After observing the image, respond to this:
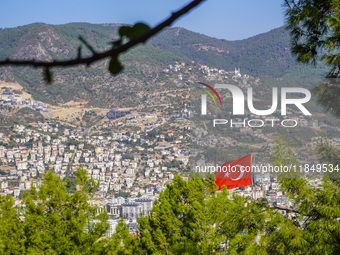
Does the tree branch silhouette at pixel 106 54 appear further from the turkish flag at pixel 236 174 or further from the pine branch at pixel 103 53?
the turkish flag at pixel 236 174

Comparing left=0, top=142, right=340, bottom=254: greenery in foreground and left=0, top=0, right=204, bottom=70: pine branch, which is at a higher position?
left=0, top=0, right=204, bottom=70: pine branch

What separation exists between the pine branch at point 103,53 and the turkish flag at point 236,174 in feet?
15.1

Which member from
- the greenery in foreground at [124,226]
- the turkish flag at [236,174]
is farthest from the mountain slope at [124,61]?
the turkish flag at [236,174]

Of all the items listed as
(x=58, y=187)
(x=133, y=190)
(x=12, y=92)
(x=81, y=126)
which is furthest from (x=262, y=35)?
(x=58, y=187)

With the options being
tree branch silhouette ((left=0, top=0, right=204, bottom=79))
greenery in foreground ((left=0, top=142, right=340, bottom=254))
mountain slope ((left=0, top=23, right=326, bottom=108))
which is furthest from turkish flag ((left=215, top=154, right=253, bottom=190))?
mountain slope ((left=0, top=23, right=326, bottom=108))

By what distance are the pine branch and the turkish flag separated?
4600 millimetres

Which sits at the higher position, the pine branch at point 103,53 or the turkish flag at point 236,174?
the pine branch at point 103,53

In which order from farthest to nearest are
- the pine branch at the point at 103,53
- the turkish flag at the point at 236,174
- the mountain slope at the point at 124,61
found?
1. the mountain slope at the point at 124,61
2. the turkish flag at the point at 236,174
3. the pine branch at the point at 103,53

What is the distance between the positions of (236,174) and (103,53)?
206 inches

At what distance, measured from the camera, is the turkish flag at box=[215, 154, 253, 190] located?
16.3 ft

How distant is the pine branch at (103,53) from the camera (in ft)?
0.93

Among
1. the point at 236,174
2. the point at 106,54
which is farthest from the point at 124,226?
the point at 106,54

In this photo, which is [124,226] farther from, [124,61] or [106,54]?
[124,61]

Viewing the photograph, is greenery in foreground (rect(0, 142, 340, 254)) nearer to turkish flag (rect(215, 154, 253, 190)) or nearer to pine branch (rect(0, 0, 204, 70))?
turkish flag (rect(215, 154, 253, 190))
